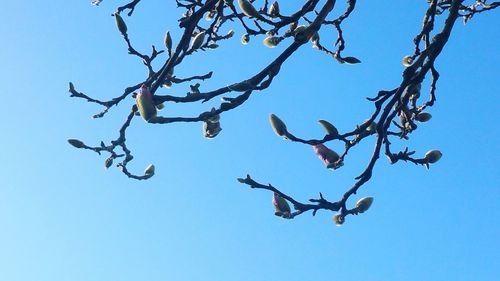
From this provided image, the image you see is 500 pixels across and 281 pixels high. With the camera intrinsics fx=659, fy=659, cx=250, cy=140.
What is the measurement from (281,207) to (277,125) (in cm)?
48

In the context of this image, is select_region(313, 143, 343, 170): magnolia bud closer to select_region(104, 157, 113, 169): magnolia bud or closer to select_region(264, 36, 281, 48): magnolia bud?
select_region(264, 36, 281, 48): magnolia bud

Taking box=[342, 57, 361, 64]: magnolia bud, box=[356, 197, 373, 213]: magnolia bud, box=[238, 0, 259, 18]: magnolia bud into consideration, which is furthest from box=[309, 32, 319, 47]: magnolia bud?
box=[356, 197, 373, 213]: magnolia bud

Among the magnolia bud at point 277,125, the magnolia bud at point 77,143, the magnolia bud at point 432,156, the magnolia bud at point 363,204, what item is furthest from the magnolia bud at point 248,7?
the magnolia bud at point 77,143

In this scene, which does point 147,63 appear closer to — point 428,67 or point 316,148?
point 316,148

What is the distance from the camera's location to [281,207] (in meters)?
3.73

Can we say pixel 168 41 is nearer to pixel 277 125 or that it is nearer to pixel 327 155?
pixel 277 125

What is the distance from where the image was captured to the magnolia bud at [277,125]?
142 inches

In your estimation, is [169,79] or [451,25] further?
[169,79]

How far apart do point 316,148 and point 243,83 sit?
0.75 meters

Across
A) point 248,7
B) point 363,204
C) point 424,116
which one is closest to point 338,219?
point 363,204

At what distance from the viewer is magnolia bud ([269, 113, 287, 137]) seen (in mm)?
3613

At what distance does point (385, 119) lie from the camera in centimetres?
370

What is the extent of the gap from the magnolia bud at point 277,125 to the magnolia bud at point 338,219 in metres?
0.60

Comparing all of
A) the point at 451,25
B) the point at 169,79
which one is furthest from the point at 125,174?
the point at 451,25
